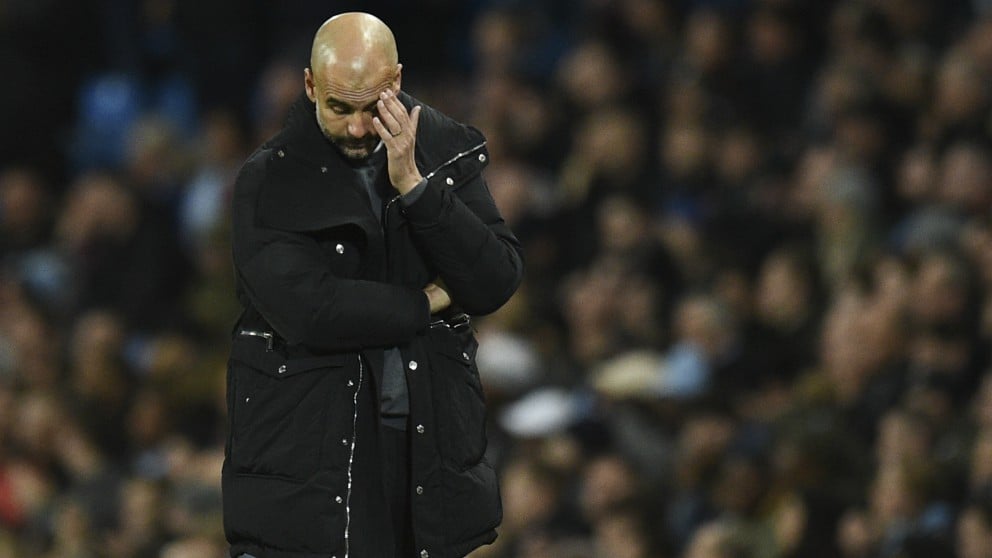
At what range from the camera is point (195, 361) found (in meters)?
11.1

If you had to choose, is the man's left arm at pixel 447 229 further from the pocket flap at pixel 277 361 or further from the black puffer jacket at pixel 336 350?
the pocket flap at pixel 277 361

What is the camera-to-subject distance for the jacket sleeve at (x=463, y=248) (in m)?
4.06

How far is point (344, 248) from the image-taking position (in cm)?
421

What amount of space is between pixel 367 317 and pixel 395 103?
439mm

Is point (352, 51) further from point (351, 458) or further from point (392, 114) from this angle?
point (351, 458)

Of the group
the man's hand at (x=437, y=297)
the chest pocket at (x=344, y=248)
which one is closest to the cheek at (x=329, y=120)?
the chest pocket at (x=344, y=248)

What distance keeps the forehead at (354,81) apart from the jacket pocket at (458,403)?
1.90ft

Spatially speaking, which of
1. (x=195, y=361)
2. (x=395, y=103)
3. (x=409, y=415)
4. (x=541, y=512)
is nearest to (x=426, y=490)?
(x=409, y=415)

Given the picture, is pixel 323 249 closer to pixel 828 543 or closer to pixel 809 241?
pixel 828 543

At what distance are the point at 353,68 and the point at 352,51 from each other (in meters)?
0.03

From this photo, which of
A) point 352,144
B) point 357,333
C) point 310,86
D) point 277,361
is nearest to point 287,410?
point 277,361

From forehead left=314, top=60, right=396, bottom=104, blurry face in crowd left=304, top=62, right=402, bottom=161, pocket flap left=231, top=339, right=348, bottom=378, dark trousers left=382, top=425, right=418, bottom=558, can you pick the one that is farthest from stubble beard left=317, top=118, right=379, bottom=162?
dark trousers left=382, top=425, right=418, bottom=558

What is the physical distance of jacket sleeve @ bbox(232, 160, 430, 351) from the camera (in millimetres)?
4078

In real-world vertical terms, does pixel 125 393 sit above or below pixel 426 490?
above
